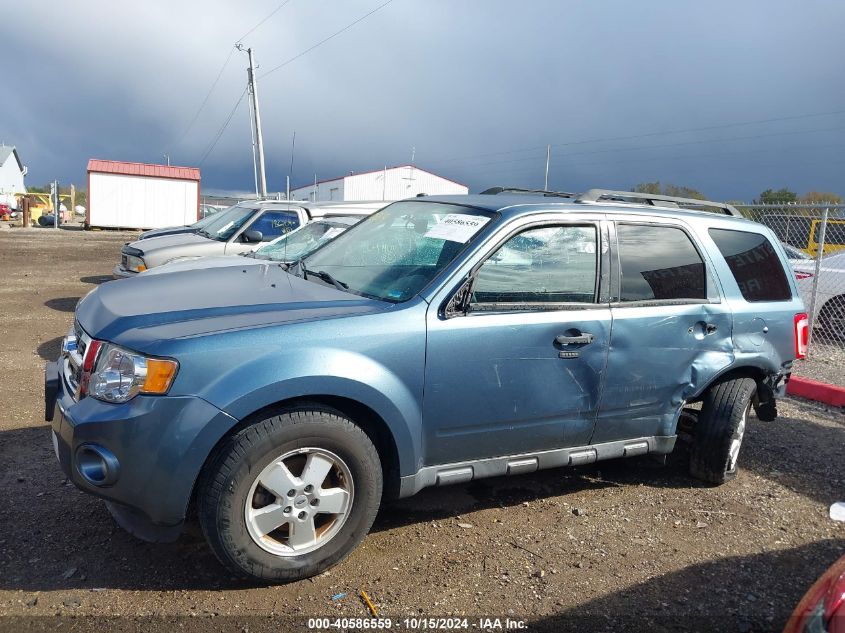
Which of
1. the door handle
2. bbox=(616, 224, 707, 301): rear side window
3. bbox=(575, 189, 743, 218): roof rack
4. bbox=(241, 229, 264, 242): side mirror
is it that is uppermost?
bbox=(575, 189, 743, 218): roof rack

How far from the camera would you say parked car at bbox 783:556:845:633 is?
199 centimetres

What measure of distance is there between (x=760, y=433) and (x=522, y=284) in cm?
330

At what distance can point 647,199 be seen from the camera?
15.3 ft

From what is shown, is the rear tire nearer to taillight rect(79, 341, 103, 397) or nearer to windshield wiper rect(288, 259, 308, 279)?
windshield wiper rect(288, 259, 308, 279)

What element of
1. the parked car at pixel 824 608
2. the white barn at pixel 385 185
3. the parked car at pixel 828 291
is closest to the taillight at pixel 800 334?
the parked car at pixel 824 608

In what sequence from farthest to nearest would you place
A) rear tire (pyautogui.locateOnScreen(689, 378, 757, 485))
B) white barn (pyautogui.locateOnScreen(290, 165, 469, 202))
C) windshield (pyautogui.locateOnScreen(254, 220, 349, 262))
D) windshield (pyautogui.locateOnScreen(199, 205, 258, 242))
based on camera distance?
white barn (pyautogui.locateOnScreen(290, 165, 469, 202))
windshield (pyautogui.locateOnScreen(199, 205, 258, 242))
windshield (pyautogui.locateOnScreen(254, 220, 349, 262))
rear tire (pyautogui.locateOnScreen(689, 378, 757, 485))

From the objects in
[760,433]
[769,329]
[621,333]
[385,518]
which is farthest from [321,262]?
[760,433]

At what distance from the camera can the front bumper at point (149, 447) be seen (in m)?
2.80

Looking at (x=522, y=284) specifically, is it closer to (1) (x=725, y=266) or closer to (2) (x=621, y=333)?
(2) (x=621, y=333)

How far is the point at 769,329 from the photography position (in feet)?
14.9

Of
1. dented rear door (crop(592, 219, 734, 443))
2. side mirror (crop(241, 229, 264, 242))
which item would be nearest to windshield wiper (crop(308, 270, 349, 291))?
dented rear door (crop(592, 219, 734, 443))

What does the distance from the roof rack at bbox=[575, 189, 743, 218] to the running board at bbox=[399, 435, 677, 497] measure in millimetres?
1520

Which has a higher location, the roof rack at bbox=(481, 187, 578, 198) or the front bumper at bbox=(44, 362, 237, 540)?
the roof rack at bbox=(481, 187, 578, 198)

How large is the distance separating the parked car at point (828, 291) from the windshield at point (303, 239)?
Answer: 20.3 feet
